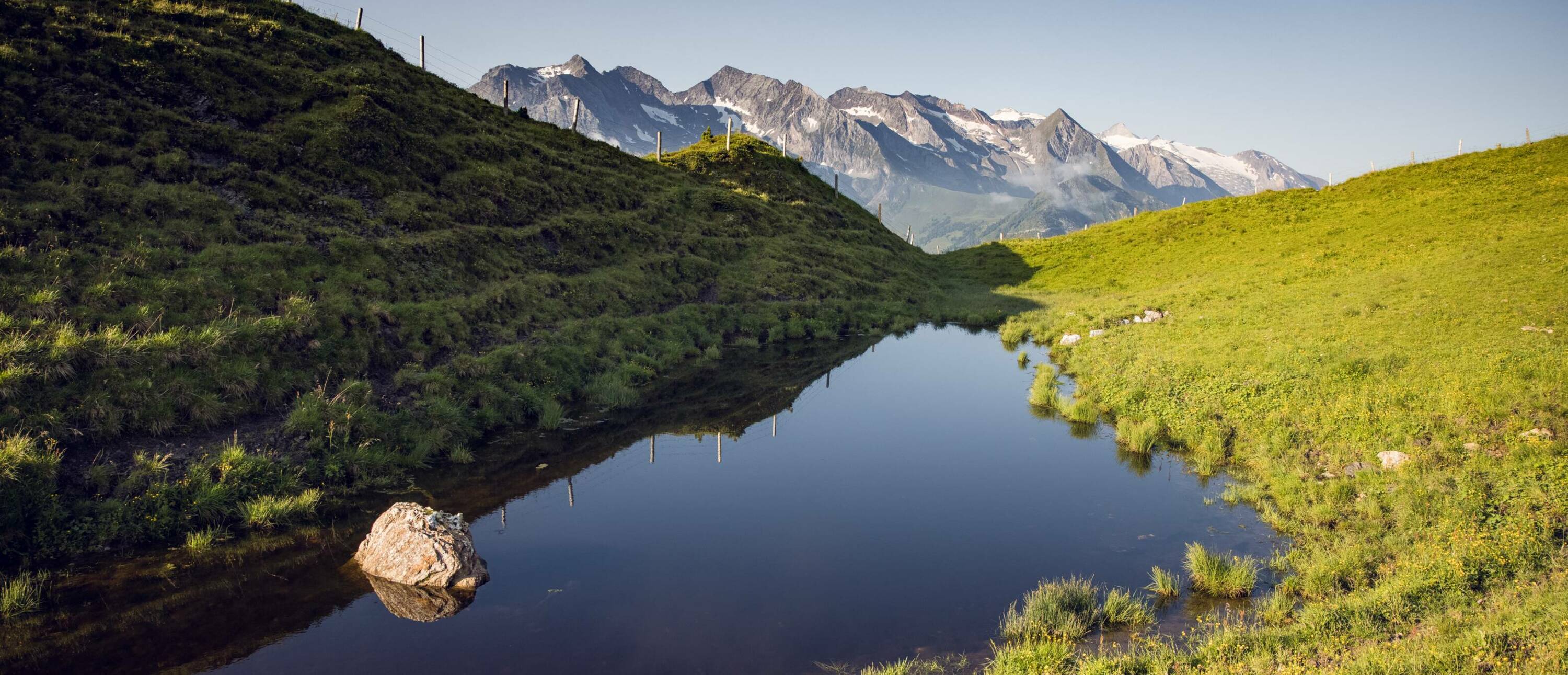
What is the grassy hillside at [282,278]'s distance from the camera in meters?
14.0

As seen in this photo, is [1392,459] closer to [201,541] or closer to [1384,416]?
[1384,416]

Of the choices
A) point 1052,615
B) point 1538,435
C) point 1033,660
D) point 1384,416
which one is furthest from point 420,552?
point 1538,435

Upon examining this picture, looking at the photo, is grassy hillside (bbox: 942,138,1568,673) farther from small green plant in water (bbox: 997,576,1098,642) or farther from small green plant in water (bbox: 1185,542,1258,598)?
small green plant in water (bbox: 997,576,1098,642)

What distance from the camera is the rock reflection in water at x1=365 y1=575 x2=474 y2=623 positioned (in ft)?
36.9

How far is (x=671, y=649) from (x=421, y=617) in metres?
4.17

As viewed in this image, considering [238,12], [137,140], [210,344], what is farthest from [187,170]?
[238,12]

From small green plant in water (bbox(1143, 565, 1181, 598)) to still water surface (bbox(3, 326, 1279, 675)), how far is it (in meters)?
0.26

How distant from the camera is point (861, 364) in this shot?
35.2m

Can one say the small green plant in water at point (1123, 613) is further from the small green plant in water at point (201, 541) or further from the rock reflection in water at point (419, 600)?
the small green plant in water at point (201, 541)

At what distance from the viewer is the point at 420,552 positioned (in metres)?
12.1

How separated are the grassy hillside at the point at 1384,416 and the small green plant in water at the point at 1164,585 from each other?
1113mm

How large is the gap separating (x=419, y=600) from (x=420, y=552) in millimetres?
843

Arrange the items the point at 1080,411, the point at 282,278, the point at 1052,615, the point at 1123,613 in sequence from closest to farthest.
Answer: the point at 1052,615, the point at 1123,613, the point at 282,278, the point at 1080,411

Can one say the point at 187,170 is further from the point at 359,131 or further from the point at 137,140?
the point at 359,131
